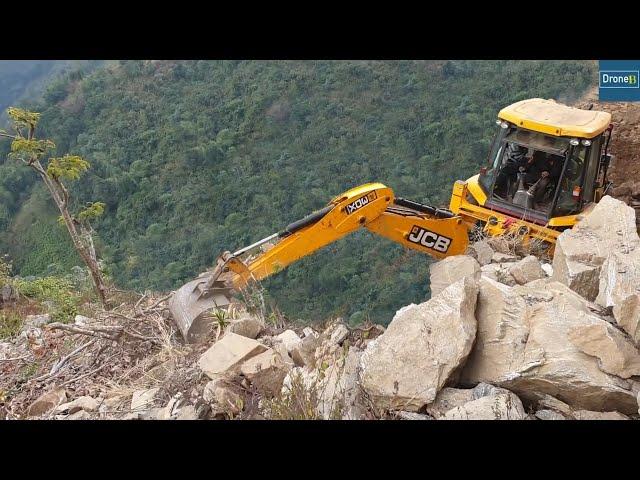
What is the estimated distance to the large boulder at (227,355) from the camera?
4324mm

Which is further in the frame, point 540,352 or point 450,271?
point 450,271

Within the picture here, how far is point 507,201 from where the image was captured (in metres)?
8.24

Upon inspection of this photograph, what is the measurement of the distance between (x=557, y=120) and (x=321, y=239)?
122 inches

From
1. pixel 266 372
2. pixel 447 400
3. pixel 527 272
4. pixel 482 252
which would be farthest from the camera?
pixel 482 252

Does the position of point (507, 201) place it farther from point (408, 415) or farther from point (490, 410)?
point (490, 410)

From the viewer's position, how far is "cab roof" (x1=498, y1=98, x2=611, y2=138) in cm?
741

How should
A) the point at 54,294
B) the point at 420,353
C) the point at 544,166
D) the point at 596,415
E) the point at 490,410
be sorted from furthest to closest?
the point at 54,294 → the point at 544,166 → the point at 420,353 → the point at 596,415 → the point at 490,410

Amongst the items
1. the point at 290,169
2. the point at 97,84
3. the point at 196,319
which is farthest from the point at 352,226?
the point at 97,84

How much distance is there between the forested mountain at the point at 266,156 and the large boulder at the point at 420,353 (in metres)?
11.0

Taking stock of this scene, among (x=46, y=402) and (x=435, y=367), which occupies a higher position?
(x=435, y=367)

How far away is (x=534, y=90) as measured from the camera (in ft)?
71.8

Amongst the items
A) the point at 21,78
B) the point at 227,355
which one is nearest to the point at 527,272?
the point at 227,355

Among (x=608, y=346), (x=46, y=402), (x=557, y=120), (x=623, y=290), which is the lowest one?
(x=46, y=402)

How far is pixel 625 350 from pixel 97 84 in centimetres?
2951
